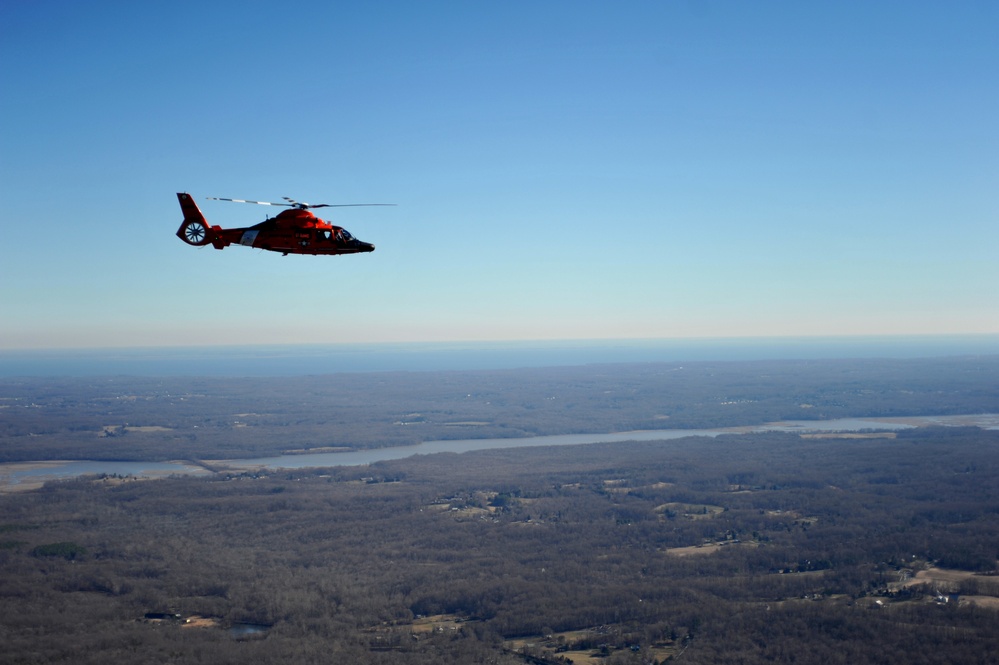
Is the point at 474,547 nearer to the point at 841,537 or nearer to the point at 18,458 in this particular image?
the point at 841,537

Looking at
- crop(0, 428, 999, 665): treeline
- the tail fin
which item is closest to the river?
crop(0, 428, 999, 665): treeline

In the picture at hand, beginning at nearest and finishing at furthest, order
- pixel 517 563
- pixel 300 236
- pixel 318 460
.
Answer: pixel 300 236 < pixel 517 563 < pixel 318 460

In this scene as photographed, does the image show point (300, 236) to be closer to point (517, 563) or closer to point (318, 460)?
point (517, 563)

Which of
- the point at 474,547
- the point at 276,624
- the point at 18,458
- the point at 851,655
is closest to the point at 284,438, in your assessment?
the point at 18,458

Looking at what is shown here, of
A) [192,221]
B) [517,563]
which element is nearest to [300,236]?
[192,221]

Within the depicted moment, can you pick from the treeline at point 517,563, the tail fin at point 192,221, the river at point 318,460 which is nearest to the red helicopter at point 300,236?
the tail fin at point 192,221

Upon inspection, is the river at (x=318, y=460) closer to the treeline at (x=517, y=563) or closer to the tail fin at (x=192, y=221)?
the treeline at (x=517, y=563)

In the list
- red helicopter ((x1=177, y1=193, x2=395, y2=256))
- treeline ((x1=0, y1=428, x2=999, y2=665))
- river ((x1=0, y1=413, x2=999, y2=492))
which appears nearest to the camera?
red helicopter ((x1=177, y1=193, x2=395, y2=256))

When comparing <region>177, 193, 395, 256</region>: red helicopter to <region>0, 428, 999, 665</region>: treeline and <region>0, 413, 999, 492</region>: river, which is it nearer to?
<region>0, 428, 999, 665</region>: treeline
